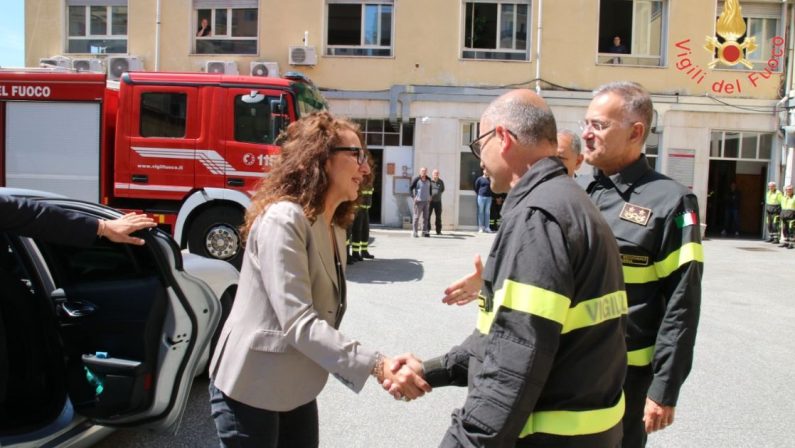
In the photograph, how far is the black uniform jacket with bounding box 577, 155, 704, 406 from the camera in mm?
2365

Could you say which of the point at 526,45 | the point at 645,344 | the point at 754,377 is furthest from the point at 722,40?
the point at 645,344

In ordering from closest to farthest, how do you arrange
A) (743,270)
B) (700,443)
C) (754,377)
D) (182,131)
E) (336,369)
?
1. (336,369)
2. (700,443)
3. (754,377)
4. (182,131)
5. (743,270)

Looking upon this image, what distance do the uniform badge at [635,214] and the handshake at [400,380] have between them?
1.13m

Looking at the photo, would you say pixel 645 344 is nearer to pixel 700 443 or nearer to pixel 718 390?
pixel 700 443

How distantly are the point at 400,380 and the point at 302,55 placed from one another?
56.1 ft

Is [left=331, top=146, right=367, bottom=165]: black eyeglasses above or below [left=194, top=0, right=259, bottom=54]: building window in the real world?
below

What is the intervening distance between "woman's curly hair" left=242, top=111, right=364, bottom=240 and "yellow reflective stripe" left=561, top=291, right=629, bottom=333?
1.00 meters

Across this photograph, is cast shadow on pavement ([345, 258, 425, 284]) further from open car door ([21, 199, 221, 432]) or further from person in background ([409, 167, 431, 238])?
open car door ([21, 199, 221, 432])

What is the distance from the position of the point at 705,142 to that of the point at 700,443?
16655mm

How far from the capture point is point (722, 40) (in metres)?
18.3

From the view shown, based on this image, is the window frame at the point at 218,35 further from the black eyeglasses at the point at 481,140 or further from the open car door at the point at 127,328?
the black eyeglasses at the point at 481,140

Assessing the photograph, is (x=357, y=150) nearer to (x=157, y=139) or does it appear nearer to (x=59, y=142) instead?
(x=157, y=139)

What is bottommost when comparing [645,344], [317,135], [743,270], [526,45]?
[743,270]

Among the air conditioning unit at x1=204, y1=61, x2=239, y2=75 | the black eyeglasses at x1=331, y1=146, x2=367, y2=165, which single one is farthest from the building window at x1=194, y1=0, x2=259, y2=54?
the black eyeglasses at x1=331, y1=146, x2=367, y2=165
